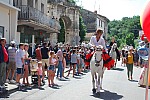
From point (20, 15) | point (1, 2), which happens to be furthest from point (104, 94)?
point (20, 15)

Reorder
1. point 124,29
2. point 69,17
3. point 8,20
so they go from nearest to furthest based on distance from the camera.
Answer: point 8,20 → point 69,17 → point 124,29

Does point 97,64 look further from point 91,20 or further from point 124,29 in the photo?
point 124,29

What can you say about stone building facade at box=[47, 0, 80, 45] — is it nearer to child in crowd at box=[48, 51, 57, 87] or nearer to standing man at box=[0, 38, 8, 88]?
child in crowd at box=[48, 51, 57, 87]

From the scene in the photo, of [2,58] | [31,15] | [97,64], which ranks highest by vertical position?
[31,15]

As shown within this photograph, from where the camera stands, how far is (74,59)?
64.2ft

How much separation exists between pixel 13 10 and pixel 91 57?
11345 millimetres

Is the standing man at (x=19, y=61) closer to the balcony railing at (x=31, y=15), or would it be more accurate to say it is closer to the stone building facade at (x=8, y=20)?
the stone building facade at (x=8, y=20)

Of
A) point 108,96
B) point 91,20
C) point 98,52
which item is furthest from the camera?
point 91,20

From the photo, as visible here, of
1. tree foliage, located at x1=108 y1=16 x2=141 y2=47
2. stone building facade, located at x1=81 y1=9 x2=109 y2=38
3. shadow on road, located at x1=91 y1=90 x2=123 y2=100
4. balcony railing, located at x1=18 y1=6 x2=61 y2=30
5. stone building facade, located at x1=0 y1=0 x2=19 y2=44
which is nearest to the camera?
shadow on road, located at x1=91 y1=90 x2=123 y2=100

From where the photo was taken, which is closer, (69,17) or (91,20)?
(69,17)

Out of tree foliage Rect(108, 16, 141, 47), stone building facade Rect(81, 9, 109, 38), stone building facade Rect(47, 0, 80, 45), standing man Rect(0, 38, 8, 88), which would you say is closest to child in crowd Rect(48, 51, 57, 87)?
standing man Rect(0, 38, 8, 88)

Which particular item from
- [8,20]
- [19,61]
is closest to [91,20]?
[8,20]

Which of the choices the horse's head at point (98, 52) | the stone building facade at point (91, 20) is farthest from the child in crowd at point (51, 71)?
the stone building facade at point (91, 20)

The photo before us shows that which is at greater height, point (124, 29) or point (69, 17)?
point (124, 29)
